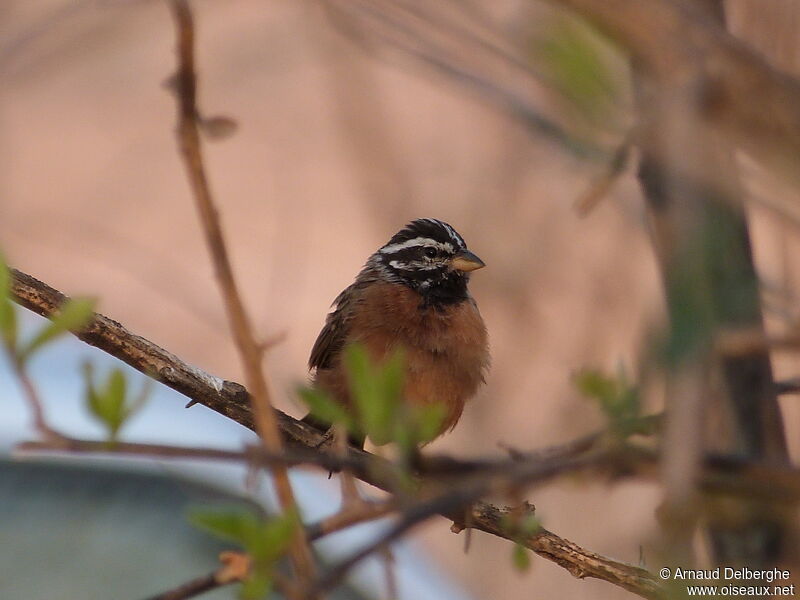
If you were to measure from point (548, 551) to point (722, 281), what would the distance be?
1.44 m

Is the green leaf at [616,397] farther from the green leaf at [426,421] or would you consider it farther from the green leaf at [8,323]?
the green leaf at [8,323]

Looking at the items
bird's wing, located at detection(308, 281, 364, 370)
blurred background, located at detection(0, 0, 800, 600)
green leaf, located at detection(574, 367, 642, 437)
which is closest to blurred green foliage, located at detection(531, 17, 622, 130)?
blurred background, located at detection(0, 0, 800, 600)

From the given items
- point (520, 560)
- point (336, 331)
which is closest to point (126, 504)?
point (336, 331)

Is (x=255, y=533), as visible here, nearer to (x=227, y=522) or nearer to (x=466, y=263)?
(x=227, y=522)

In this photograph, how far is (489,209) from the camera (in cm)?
802

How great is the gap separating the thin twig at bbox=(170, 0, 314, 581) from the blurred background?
0.49 m

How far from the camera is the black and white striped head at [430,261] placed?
246 inches

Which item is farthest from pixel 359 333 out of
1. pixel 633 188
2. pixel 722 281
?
pixel 722 281

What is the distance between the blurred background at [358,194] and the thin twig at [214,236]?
0.49 metres

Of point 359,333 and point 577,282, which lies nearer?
point 359,333

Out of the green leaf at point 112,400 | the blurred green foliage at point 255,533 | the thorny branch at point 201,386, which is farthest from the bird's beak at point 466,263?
the blurred green foliage at point 255,533

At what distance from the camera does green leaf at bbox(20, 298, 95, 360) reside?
5.83ft

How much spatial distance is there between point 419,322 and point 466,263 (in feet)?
1.97

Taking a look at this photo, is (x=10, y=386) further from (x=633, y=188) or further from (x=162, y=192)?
(x=162, y=192)
